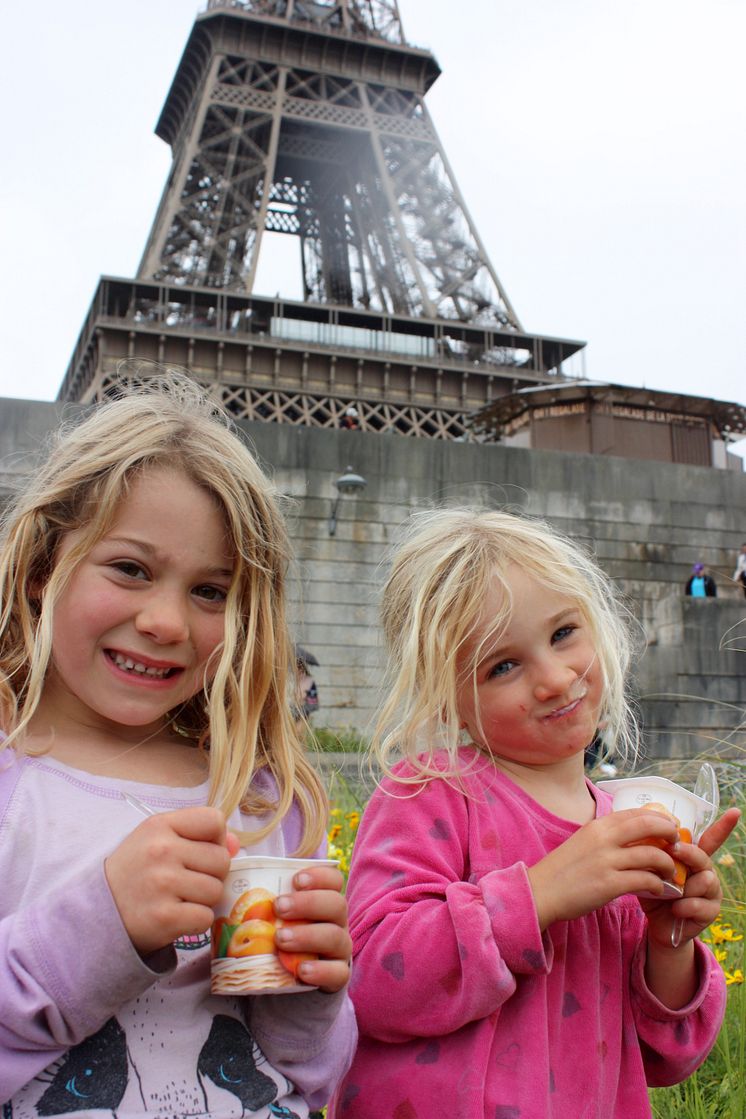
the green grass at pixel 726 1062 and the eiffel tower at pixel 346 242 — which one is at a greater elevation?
the eiffel tower at pixel 346 242

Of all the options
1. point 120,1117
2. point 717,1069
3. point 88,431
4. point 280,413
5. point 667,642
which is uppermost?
point 280,413

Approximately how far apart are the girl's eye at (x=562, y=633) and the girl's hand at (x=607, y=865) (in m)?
0.30

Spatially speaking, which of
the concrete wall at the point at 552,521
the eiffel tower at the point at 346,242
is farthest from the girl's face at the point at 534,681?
the eiffel tower at the point at 346,242

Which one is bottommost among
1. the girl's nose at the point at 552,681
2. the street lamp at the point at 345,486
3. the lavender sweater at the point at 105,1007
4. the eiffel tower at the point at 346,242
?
the lavender sweater at the point at 105,1007

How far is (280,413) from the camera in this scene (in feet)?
79.1

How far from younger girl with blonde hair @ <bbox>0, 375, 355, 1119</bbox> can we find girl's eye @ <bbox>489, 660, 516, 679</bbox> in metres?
0.31

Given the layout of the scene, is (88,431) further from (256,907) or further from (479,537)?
(256,907)

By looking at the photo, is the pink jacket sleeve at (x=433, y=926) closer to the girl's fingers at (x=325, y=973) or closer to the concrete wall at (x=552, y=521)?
the girl's fingers at (x=325, y=973)

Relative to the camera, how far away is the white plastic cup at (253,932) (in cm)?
114

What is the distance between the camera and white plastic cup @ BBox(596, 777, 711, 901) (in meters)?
1.33

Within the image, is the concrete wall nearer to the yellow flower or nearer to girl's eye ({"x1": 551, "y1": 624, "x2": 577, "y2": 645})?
the yellow flower

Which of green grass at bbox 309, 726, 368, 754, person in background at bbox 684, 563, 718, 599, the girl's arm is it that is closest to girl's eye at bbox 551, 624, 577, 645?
the girl's arm

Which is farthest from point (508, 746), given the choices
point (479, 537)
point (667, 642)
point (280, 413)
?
point (280, 413)

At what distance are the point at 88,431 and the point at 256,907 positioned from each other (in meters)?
0.78
